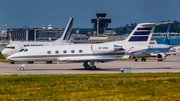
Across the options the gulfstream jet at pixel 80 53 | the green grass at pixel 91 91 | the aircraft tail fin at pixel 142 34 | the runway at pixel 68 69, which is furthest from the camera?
the aircraft tail fin at pixel 142 34

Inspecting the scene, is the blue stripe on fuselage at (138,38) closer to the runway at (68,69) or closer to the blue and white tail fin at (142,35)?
the blue and white tail fin at (142,35)

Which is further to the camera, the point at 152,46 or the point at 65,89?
the point at 152,46

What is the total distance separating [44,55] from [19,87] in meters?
16.8

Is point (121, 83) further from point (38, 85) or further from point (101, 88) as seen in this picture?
point (38, 85)

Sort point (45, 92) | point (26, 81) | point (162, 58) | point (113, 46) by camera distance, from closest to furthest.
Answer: point (45, 92) < point (26, 81) < point (113, 46) < point (162, 58)

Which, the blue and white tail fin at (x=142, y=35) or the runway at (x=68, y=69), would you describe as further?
the blue and white tail fin at (x=142, y=35)

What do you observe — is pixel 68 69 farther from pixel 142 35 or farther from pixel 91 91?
pixel 91 91

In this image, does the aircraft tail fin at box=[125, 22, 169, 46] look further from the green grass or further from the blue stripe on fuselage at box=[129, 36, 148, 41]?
the green grass

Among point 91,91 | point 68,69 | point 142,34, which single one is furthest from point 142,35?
point 91,91

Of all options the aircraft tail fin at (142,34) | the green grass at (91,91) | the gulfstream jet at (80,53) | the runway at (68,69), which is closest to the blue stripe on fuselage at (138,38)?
the aircraft tail fin at (142,34)

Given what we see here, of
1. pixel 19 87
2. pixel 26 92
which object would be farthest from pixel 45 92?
pixel 19 87

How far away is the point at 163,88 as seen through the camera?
16766mm

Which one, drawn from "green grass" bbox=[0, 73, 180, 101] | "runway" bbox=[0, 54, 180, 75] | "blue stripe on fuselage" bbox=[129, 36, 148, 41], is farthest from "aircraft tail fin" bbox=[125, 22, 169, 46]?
"green grass" bbox=[0, 73, 180, 101]

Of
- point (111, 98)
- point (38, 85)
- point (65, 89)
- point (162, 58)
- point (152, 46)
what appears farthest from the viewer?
point (152, 46)
